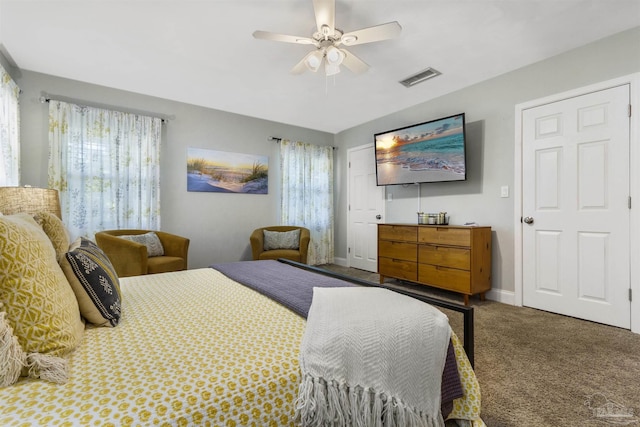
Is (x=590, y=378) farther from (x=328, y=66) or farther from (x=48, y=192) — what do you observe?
(x=48, y=192)

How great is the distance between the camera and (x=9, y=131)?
2.76 m

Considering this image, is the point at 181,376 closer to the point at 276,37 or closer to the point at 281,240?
the point at 276,37

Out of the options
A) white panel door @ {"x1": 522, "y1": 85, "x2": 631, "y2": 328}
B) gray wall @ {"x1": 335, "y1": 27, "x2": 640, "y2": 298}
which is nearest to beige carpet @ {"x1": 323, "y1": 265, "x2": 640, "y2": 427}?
white panel door @ {"x1": 522, "y1": 85, "x2": 631, "y2": 328}

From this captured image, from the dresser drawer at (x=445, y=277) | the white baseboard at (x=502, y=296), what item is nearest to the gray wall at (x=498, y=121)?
the white baseboard at (x=502, y=296)

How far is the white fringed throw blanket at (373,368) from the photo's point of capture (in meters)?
0.84

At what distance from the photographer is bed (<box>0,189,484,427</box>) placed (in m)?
0.68

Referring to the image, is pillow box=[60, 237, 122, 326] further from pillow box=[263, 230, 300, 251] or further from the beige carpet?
pillow box=[263, 230, 300, 251]

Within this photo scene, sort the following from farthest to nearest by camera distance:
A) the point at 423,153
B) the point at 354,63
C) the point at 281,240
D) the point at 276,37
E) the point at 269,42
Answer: the point at 281,240 < the point at 423,153 < the point at 269,42 < the point at 354,63 < the point at 276,37

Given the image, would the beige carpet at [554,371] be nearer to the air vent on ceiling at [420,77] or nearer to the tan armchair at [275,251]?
the tan armchair at [275,251]

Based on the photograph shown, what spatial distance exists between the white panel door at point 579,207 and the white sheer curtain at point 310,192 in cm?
308

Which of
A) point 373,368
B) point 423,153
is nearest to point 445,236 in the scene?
point 423,153

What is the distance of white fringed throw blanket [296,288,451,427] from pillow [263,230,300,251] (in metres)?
3.32

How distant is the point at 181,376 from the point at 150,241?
3.06 meters

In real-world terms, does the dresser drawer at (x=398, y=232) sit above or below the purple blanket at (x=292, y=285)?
above
